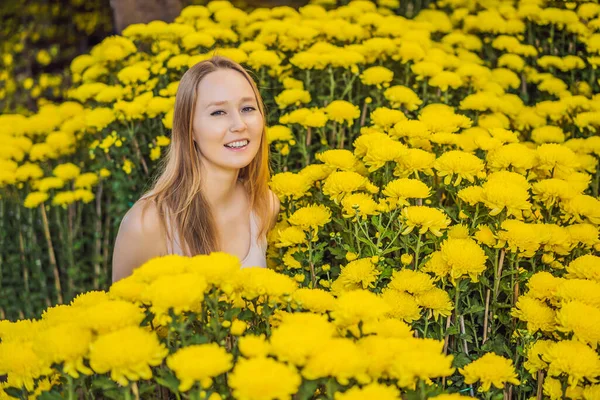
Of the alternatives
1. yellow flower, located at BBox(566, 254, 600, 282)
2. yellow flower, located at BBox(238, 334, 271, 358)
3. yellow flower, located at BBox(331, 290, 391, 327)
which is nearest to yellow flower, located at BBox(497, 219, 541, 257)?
yellow flower, located at BBox(566, 254, 600, 282)

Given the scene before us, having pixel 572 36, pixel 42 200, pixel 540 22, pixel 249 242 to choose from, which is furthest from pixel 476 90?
pixel 42 200

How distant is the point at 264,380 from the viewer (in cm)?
107

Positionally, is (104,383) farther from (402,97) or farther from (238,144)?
(402,97)

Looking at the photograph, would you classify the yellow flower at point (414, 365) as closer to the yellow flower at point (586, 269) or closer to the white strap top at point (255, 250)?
the yellow flower at point (586, 269)

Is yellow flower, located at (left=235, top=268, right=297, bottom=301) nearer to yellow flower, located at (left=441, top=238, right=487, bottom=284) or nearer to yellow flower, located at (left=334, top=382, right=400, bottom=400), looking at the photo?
yellow flower, located at (left=334, top=382, right=400, bottom=400)

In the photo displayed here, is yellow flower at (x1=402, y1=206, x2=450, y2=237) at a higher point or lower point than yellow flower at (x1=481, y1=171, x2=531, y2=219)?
lower

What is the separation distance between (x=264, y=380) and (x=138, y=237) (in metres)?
1.35

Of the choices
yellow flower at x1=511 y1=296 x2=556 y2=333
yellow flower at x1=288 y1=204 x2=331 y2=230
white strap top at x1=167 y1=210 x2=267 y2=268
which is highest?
yellow flower at x1=288 y1=204 x2=331 y2=230

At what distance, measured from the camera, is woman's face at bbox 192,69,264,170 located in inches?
90.3

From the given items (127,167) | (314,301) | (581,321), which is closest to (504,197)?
(581,321)

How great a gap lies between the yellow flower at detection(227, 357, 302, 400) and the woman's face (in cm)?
127

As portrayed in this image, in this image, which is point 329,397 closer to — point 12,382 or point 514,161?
point 12,382

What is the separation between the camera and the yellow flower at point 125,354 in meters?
1.15

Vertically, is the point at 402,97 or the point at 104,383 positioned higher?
the point at 402,97
